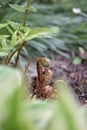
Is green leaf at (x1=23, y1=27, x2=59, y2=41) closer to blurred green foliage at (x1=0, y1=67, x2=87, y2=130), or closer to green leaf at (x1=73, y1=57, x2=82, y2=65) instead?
blurred green foliage at (x1=0, y1=67, x2=87, y2=130)

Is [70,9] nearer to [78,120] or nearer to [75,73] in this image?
[75,73]

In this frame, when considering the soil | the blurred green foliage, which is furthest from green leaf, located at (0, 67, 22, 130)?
the soil

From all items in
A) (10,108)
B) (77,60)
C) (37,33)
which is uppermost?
(10,108)

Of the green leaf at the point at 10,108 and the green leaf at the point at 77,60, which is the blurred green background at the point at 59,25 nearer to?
the green leaf at the point at 77,60

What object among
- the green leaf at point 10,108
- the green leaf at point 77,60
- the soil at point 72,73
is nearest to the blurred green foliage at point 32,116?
the green leaf at point 10,108

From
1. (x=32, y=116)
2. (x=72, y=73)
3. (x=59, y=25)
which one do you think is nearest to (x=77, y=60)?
(x=72, y=73)

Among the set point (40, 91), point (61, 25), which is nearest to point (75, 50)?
point (61, 25)

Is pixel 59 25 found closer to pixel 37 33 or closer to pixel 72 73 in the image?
pixel 72 73

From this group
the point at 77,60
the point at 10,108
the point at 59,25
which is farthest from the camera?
the point at 59,25

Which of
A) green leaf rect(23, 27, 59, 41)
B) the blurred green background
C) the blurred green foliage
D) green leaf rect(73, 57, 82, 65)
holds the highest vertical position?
the blurred green foliage
